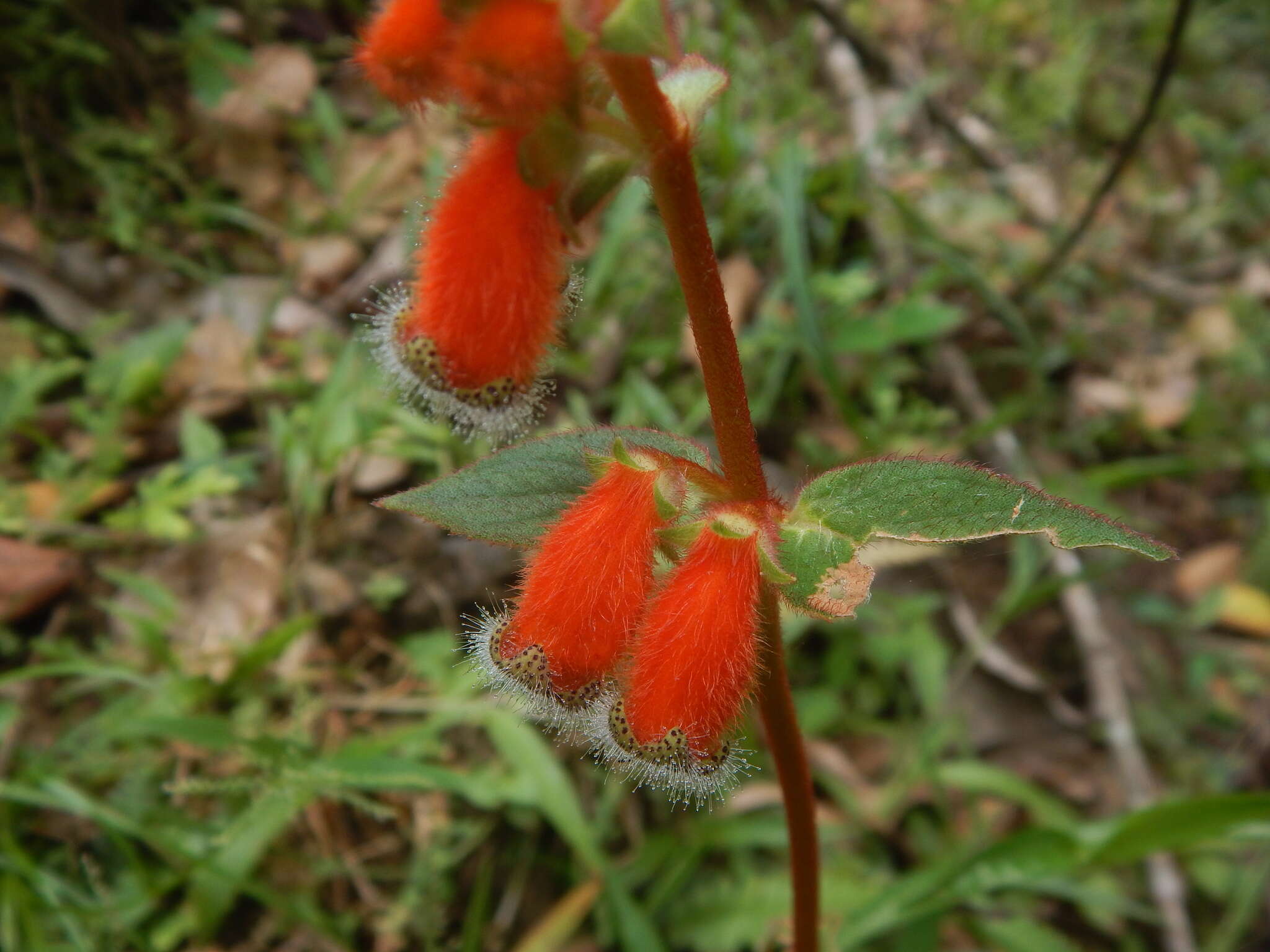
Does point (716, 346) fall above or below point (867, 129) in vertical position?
above

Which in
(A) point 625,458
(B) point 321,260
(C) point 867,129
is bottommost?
(C) point 867,129

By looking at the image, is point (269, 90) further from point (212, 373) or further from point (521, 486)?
point (521, 486)

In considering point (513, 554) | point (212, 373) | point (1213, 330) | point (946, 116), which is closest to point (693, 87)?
point (513, 554)

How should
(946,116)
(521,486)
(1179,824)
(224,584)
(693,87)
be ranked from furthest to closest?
(946,116) < (224,584) < (1179,824) < (521,486) < (693,87)

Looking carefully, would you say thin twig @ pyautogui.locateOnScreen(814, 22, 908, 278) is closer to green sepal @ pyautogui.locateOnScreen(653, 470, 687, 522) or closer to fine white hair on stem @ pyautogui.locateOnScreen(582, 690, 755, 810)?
green sepal @ pyautogui.locateOnScreen(653, 470, 687, 522)

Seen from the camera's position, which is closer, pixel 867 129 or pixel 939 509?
pixel 939 509

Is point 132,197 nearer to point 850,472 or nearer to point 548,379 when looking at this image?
point 548,379

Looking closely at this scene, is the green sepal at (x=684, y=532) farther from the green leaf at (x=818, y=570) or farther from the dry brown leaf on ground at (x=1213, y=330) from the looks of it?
the dry brown leaf on ground at (x=1213, y=330)
